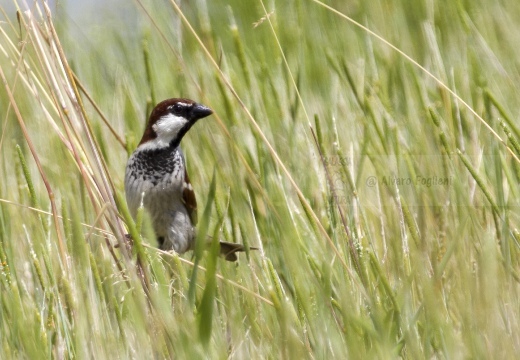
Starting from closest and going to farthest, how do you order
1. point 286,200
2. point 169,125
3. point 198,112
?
point 286,200
point 198,112
point 169,125

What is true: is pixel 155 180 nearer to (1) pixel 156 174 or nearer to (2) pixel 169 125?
(1) pixel 156 174

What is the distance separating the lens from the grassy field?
1.28 metres

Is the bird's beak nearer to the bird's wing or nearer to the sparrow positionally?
the sparrow

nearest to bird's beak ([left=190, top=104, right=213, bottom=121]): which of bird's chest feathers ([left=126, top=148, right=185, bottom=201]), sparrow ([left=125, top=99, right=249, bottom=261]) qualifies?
sparrow ([left=125, top=99, right=249, bottom=261])

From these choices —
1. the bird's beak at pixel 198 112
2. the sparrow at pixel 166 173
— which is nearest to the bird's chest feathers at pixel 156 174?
the sparrow at pixel 166 173

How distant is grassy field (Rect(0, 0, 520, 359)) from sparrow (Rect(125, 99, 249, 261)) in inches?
2.5

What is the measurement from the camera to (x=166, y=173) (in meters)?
2.70

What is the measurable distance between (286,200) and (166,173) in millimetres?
1034

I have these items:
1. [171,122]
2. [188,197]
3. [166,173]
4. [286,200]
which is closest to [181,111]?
[171,122]

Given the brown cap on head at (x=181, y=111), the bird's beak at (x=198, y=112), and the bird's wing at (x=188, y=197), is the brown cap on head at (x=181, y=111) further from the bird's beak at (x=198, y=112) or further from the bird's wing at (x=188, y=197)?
the bird's wing at (x=188, y=197)

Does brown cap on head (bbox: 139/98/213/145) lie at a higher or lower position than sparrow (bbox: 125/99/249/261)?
higher

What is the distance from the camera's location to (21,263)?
224 cm

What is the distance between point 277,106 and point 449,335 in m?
1.25

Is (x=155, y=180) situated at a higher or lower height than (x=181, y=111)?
lower
